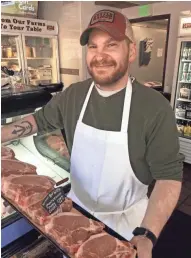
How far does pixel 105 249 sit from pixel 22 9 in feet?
19.3

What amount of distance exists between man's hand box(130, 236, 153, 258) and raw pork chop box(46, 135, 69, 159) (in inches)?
45.9

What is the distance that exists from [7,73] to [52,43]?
3.45 meters

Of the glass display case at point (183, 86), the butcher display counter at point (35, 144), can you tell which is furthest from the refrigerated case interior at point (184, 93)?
the butcher display counter at point (35, 144)

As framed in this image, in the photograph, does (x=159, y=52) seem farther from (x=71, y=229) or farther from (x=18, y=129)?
(x=71, y=229)

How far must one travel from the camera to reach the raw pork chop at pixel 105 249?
818 mm

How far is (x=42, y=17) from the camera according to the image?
6215mm

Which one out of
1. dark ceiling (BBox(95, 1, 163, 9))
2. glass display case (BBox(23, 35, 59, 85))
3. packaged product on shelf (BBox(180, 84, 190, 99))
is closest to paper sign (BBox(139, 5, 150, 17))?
dark ceiling (BBox(95, 1, 163, 9))

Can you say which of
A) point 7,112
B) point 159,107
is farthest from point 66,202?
point 7,112

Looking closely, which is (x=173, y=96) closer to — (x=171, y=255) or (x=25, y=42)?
(x=171, y=255)

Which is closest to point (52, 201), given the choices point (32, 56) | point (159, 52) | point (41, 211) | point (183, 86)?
point (41, 211)

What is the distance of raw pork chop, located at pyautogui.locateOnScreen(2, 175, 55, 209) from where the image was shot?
1081mm

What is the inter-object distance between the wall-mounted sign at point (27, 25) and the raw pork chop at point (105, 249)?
5.17 meters

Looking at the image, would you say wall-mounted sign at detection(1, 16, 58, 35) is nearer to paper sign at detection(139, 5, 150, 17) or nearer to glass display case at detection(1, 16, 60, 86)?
glass display case at detection(1, 16, 60, 86)

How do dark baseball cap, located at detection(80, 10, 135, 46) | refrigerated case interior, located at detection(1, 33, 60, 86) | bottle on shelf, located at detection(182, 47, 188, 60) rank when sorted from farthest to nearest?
refrigerated case interior, located at detection(1, 33, 60, 86), bottle on shelf, located at detection(182, 47, 188, 60), dark baseball cap, located at detection(80, 10, 135, 46)
